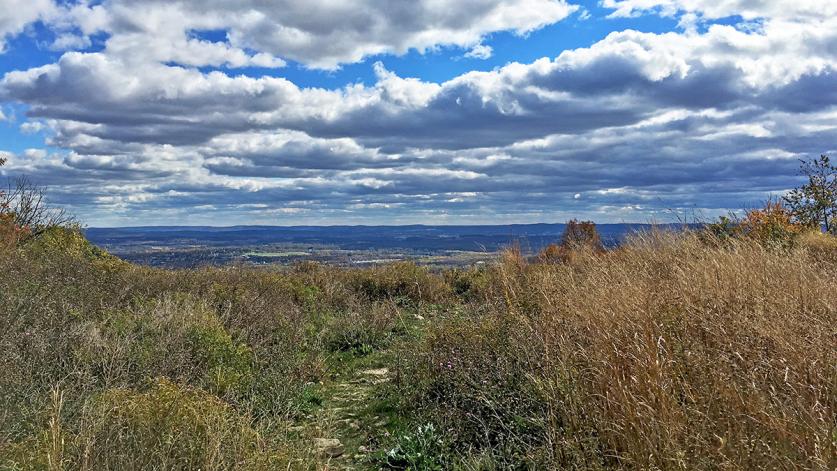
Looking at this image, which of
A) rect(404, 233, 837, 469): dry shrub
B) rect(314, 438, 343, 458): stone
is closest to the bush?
rect(404, 233, 837, 469): dry shrub

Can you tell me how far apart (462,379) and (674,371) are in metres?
2.34

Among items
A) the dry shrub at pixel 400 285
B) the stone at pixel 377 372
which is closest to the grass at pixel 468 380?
the stone at pixel 377 372

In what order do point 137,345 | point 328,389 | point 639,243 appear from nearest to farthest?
point 137,345, point 328,389, point 639,243

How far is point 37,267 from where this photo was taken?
29.9ft

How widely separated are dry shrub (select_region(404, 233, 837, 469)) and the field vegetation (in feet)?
0.08

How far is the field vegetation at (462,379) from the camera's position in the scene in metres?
3.45

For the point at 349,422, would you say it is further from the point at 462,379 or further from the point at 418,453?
the point at 418,453

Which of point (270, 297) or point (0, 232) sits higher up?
point (0, 232)

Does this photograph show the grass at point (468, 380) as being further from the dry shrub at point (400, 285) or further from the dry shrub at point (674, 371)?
the dry shrub at point (400, 285)

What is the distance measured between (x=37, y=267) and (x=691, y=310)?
9.43 m

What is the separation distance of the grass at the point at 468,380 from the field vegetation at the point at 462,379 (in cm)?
2

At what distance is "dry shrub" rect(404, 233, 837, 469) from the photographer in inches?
124

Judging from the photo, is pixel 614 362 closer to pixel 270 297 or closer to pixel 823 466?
pixel 823 466

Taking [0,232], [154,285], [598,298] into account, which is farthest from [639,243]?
[0,232]
